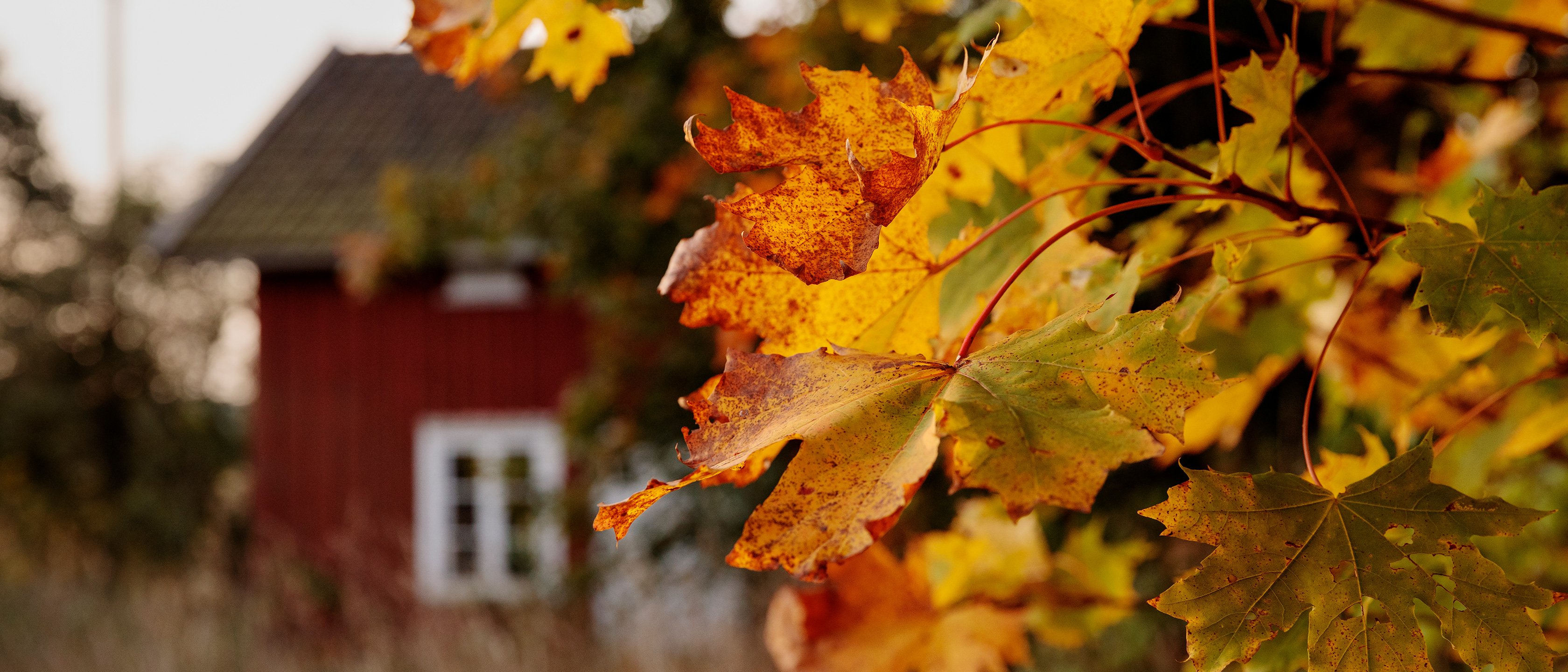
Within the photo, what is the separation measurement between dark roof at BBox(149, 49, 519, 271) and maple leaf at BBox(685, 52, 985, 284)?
7.17m

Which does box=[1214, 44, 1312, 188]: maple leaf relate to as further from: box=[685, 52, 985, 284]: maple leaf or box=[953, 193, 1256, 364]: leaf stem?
box=[685, 52, 985, 284]: maple leaf

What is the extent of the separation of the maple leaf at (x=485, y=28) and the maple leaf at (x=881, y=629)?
497mm

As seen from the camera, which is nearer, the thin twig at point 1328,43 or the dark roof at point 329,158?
the thin twig at point 1328,43

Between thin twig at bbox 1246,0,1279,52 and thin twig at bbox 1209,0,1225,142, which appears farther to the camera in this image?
thin twig at bbox 1246,0,1279,52

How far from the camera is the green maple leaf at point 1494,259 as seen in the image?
53 centimetres

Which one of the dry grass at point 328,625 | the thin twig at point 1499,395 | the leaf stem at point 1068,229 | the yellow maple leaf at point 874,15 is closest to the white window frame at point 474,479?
the dry grass at point 328,625

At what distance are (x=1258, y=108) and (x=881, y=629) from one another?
597 mm


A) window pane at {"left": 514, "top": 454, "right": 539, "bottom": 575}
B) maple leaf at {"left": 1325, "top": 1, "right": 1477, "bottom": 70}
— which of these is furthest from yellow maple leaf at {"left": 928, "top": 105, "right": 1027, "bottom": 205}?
window pane at {"left": 514, "top": 454, "right": 539, "bottom": 575}

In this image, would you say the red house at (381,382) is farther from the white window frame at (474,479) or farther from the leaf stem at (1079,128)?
the leaf stem at (1079,128)

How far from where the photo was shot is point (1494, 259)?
0.53 m

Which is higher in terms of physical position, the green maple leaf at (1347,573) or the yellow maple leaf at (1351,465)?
the green maple leaf at (1347,573)

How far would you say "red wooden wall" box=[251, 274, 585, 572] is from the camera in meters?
7.24

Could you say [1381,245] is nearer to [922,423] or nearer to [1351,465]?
[1351,465]

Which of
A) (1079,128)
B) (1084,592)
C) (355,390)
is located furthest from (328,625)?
(1079,128)
